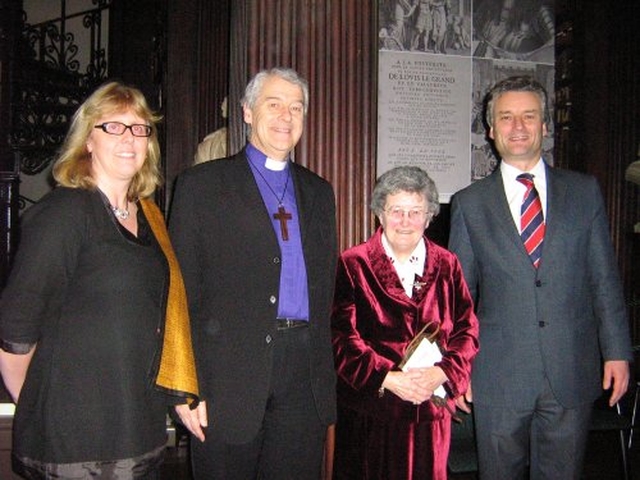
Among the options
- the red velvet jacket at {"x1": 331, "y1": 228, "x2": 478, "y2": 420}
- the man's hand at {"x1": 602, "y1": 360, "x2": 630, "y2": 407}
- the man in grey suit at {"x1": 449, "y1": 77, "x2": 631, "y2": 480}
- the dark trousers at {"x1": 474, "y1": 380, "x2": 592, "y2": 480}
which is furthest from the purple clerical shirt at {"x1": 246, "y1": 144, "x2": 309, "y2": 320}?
the man's hand at {"x1": 602, "y1": 360, "x2": 630, "y2": 407}

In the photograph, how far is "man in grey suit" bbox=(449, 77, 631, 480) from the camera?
7.41 ft

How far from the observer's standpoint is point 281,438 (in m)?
2.02

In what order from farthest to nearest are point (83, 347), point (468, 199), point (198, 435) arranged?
point (468, 199) → point (198, 435) → point (83, 347)

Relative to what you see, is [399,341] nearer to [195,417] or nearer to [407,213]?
[407,213]

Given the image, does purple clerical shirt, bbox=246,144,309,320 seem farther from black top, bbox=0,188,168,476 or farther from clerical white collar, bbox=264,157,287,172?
black top, bbox=0,188,168,476

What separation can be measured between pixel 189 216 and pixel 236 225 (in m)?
0.15

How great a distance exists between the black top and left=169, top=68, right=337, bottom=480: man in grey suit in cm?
25

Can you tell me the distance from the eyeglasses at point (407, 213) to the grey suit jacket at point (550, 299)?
0.24 m

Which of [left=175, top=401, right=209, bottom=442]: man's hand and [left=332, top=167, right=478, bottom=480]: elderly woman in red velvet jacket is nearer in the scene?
[left=175, top=401, right=209, bottom=442]: man's hand

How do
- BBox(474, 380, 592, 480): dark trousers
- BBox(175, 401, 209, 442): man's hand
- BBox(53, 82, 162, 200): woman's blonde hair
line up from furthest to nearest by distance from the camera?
BBox(474, 380, 592, 480): dark trousers < BBox(175, 401, 209, 442): man's hand < BBox(53, 82, 162, 200): woman's blonde hair

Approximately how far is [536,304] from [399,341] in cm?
51

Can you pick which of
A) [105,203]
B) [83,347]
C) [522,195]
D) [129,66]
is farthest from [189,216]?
[129,66]

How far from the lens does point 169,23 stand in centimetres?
568

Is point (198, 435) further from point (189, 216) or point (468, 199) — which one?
point (468, 199)
